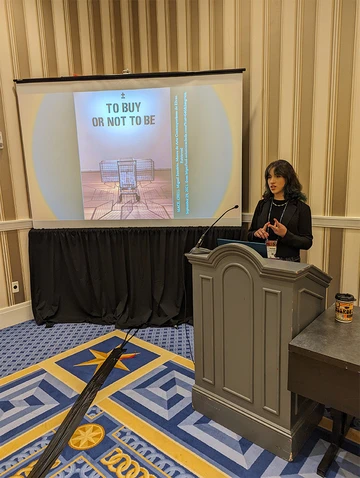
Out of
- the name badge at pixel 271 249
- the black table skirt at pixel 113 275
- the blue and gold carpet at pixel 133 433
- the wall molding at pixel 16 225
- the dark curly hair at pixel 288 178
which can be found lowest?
the blue and gold carpet at pixel 133 433

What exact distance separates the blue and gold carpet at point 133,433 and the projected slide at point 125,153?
1.55 meters

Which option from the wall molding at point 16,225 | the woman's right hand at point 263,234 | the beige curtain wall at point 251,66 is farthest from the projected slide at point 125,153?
the woman's right hand at point 263,234

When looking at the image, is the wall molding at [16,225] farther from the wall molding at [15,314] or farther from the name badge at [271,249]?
the name badge at [271,249]

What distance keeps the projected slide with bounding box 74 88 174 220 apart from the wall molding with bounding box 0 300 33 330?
1.25m

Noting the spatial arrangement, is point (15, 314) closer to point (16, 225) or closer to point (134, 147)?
point (16, 225)

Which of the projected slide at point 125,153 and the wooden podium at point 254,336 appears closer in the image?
the wooden podium at point 254,336

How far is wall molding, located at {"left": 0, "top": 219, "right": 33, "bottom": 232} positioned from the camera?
3400mm

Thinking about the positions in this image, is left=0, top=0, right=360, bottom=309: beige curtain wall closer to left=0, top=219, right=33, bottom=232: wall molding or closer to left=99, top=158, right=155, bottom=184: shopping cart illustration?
left=0, top=219, right=33, bottom=232: wall molding

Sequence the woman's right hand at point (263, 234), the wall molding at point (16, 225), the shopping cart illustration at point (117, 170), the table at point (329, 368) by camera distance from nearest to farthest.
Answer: the table at point (329, 368), the woman's right hand at point (263, 234), the shopping cart illustration at point (117, 170), the wall molding at point (16, 225)

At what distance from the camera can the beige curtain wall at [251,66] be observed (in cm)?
279

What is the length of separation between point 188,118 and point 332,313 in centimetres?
222

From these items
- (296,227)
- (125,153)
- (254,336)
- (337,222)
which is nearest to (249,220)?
(337,222)

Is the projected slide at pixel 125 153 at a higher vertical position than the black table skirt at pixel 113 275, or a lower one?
higher

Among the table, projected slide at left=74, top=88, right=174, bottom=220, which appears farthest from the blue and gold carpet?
projected slide at left=74, top=88, right=174, bottom=220
